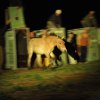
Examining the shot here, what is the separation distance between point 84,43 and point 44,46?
1.65 metres

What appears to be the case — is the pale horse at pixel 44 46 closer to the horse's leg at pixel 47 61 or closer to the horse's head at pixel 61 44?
the horse's head at pixel 61 44

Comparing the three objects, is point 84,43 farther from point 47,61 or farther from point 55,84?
point 55,84

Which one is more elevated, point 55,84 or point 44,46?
point 44,46

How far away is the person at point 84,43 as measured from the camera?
67.5 feet

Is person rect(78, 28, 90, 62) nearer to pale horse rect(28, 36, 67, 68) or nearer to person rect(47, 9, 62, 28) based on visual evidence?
pale horse rect(28, 36, 67, 68)

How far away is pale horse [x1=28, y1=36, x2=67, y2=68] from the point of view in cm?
2091

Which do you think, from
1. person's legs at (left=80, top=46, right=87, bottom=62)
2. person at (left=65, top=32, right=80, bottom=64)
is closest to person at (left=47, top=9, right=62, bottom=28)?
person at (left=65, top=32, right=80, bottom=64)

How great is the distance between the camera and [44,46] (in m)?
21.3

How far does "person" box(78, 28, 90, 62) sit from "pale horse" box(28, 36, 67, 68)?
0.67m

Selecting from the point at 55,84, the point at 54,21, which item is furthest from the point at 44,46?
the point at 55,84

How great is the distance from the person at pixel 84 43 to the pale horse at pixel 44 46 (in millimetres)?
667

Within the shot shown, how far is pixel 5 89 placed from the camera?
51.0 feet

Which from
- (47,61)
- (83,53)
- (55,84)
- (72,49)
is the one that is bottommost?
(55,84)

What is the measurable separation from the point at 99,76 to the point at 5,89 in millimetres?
3315
